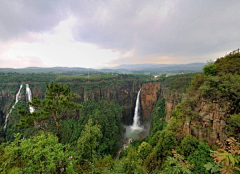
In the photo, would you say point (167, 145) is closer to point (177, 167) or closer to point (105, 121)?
point (177, 167)

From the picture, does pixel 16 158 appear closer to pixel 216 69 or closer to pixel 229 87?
pixel 229 87

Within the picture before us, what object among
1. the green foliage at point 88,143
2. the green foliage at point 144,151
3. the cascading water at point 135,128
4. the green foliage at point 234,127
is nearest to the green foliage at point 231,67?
the green foliage at point 234,127

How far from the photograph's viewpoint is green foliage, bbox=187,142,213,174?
8743mm

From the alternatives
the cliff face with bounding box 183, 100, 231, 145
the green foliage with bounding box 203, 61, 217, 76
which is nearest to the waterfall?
the cliff face with bounding box 183, 100, 231, 145

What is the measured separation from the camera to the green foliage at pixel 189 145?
33.1 feet

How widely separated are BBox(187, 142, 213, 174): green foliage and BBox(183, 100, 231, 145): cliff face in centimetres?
88

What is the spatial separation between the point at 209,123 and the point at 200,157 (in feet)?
10.0

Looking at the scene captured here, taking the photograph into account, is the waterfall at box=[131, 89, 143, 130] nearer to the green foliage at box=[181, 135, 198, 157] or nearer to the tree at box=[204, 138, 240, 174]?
the green foliage at box=[181, 135, 198, 157]

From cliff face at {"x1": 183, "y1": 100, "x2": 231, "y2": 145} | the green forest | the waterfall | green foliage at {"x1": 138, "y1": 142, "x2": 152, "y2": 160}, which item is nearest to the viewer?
the green forest

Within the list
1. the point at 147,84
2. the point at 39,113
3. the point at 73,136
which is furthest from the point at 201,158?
the point at 147,84

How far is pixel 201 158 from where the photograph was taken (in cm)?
908

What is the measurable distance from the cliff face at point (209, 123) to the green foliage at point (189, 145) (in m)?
0.71

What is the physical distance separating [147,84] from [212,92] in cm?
3568

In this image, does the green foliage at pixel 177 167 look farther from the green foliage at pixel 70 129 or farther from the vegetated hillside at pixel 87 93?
the vegetated hillside at pixel 87 93
